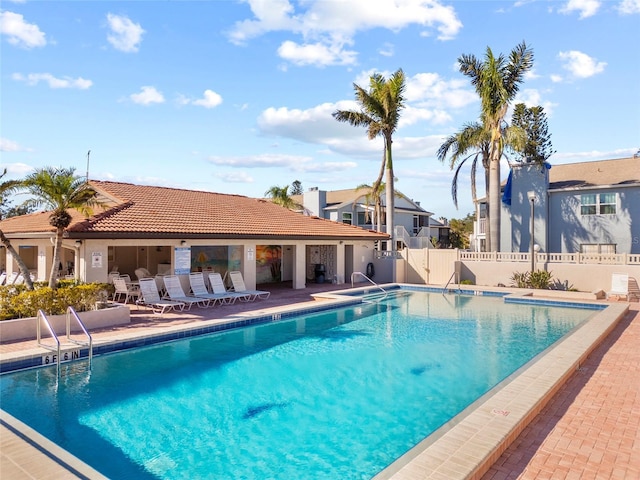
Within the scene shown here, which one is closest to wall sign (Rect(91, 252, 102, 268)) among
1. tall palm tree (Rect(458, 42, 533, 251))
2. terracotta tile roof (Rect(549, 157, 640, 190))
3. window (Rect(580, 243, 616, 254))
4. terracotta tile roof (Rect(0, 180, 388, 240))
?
terracotta tile roof (Rect(0, 180, 388, 240))

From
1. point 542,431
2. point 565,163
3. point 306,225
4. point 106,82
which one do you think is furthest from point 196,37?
point 565,163

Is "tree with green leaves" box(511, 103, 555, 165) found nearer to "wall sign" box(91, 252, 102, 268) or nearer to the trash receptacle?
the trash receptacle

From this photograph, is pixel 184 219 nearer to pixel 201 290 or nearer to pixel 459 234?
pixel 201 290

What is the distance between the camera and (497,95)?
82.1ft

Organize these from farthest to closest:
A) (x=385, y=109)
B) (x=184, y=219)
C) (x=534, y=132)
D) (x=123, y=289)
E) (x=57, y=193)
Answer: (x=534, y=132) → (x=385, y=109) → (x=184, y=219) → (x=123, y=289) → (x=57, y=193)

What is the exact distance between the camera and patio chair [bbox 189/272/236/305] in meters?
17.3

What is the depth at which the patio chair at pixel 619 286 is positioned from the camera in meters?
19.0

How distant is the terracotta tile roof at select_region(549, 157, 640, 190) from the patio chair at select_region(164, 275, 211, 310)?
2348 cm

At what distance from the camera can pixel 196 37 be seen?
1712 cm

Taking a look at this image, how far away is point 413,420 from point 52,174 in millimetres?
12871

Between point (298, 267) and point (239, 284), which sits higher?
point (298, 267)

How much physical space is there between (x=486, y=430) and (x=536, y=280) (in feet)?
62.3

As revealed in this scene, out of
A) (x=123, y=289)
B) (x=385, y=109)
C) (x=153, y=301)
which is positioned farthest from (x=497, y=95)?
(x=123, y=289)

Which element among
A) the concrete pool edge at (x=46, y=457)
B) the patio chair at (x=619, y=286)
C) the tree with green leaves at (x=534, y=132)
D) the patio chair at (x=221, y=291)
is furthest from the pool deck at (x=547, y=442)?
the tree with green leaves at (x=534, y=132)
